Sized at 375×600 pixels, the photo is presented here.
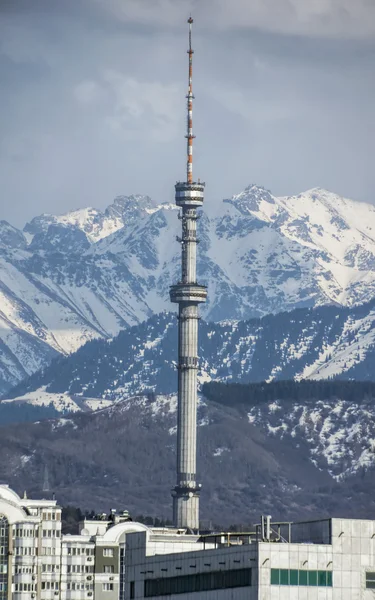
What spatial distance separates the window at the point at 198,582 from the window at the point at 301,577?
1.99m

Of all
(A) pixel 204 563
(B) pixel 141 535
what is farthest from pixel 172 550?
(A) pixel 204 563

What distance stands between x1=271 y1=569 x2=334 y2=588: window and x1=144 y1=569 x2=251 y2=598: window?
6.54 ft

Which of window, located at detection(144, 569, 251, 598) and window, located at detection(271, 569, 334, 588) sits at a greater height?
window, located at detection(144, 569, 251, 598)

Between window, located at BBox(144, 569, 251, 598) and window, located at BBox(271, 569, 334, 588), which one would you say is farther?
window, located at BBox(144, 569, 251, 598)

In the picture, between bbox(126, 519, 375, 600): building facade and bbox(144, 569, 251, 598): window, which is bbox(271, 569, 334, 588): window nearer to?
bbox(126, 519, 375, 600): building facade

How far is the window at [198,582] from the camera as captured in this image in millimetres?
159375

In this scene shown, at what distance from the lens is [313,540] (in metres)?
162

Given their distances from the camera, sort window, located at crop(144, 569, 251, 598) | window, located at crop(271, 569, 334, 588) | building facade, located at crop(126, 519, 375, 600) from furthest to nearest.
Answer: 1. window, located at crop(144, 569, 251, 598)
2. window, located at crop(271, 569, 334, 588)
3. building facade, located at crop(126, 519, 375, 600)

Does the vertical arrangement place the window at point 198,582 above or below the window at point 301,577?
above

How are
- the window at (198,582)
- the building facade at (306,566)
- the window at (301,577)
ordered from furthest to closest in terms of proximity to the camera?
1. the window at (198,582)
2. the window at (301,577)
3. the building facade at (306,566)

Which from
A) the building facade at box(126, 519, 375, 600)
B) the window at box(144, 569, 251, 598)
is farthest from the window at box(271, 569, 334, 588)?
the window at box(144, 569, 251, 598)

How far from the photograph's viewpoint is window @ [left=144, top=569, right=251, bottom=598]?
159375 mm

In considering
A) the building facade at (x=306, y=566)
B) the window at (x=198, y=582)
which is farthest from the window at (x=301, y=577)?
the window at (x=198, y=582)

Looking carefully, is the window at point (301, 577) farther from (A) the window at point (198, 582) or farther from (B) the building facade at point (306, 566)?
(A) the window at point (198, 582)
